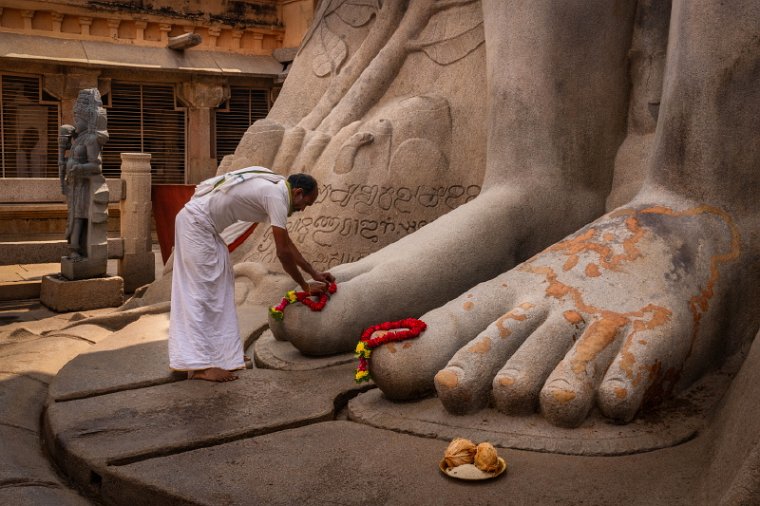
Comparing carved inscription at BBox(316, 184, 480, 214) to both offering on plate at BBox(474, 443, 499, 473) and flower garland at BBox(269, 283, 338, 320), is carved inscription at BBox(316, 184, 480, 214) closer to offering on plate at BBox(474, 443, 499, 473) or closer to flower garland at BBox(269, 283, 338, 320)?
flower garland at BBox(269, 283, 338, 320)

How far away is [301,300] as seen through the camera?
2.75 metres

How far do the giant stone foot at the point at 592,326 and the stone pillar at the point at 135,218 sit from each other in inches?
204

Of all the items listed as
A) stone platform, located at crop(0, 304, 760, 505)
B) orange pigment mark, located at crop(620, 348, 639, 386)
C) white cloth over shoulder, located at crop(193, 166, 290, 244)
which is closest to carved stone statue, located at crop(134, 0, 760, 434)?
orange pigment mark, located at crop(620, 348, 639, 386)

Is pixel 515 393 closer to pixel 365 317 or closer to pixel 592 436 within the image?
pixel 592 436

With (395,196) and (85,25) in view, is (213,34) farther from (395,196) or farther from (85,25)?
(395,196)

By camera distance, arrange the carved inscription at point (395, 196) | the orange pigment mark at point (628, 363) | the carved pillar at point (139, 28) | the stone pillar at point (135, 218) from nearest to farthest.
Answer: the orange pigment mark at point (628, 363), the carved inscription at point (395, 196), the stone pillar at point (135, 218), the carved pillar at point (139, 28)

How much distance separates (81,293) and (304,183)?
409 cm

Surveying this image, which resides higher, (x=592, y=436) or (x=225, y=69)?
(x=225, y=69)

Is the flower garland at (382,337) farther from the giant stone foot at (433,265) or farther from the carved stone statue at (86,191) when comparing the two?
the carved stone statue at (86,191)

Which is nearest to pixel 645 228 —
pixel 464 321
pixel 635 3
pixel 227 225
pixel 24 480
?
pixel 464 321

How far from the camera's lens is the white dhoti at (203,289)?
117 inches

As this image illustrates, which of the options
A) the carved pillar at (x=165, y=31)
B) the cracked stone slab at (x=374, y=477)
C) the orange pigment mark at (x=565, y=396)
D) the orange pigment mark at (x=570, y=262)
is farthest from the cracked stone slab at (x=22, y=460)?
the carved pillar at (x=165, y=31)

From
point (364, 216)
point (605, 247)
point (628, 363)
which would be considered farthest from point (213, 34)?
point (628, 363)

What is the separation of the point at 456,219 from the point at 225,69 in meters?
9.64
